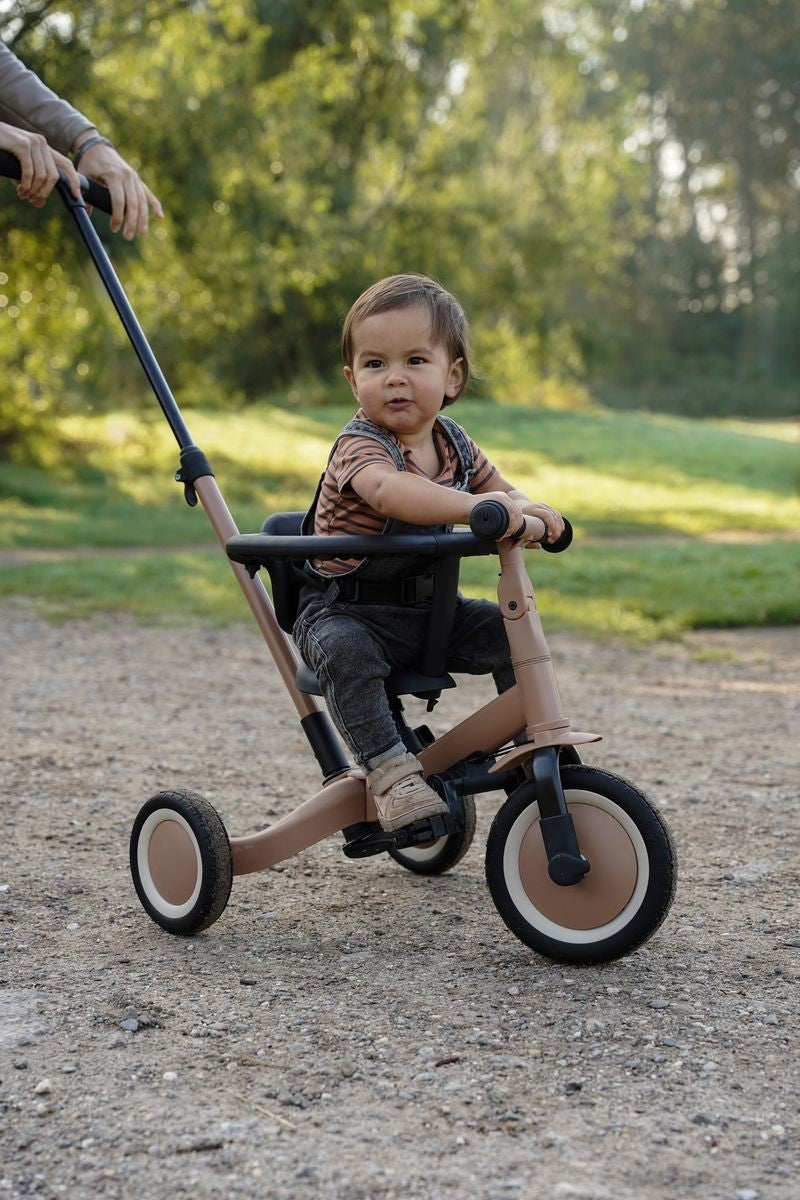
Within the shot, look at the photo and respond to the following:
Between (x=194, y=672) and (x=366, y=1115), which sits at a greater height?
(x=194, y=672)

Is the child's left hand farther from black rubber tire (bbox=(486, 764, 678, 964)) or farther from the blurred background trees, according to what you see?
the blurred background trees

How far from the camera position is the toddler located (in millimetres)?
2779

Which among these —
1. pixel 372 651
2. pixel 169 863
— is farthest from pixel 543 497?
pixel 372 651

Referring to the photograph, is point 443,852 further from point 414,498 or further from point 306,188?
point 306,188

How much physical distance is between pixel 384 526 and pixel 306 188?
539 inches

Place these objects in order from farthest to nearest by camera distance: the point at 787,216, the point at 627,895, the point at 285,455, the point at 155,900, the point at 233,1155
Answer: the point at 787,216 < the point at 285,455 < the point at 155,900 < the point at 627,895 < the point at 233,1155

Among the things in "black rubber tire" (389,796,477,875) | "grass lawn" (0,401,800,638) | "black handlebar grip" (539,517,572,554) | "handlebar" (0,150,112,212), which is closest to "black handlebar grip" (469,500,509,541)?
"black handlebar grip" (539,517,572,554)

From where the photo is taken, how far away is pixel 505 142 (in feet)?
69.0

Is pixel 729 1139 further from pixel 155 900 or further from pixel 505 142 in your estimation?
pixel 505 142

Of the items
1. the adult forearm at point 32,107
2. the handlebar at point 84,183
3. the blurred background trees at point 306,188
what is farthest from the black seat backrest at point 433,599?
the blurred background trees at point 306,188

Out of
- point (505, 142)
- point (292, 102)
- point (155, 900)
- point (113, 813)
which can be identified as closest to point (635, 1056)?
point (155, 900)

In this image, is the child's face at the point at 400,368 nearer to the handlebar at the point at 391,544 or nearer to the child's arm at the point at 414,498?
the child's arm at the point at 414,498

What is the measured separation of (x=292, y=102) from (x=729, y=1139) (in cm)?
1411

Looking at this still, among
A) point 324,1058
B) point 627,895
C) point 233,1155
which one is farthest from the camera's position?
point 627,895
